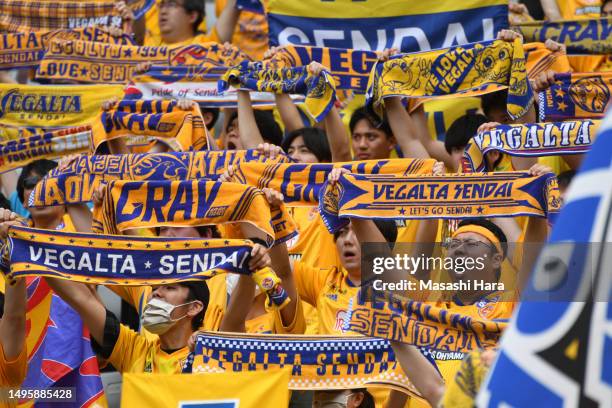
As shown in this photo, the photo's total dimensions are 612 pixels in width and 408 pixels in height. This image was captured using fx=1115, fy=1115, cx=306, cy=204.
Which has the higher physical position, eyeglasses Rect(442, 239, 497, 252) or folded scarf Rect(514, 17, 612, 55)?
folded scarf Rect(514, 17, 612, 55)

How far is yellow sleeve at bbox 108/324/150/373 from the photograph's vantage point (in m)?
5.16

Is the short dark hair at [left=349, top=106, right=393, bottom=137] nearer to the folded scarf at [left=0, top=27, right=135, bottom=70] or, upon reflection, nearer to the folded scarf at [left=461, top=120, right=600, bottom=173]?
the folded scarf at [left=461, top=120, right=600, bottom=173]

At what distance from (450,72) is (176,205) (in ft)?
6.33

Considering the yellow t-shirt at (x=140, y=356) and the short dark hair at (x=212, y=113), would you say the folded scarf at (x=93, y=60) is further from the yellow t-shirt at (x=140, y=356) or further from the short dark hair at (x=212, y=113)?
the yellow t-shirt at (x=140, y=356)

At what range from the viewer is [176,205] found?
5.32m

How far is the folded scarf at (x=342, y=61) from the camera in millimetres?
6969

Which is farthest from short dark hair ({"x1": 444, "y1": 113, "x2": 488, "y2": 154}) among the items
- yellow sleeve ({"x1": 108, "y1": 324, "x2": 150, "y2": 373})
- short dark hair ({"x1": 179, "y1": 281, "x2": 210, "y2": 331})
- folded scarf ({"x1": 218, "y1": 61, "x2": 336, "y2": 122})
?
yellow sleeve ({"x1": 108, "y1": 324, "x2": 150, "y2": 373})

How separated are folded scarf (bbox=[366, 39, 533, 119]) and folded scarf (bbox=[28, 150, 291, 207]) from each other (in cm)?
77

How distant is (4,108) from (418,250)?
3734 mm

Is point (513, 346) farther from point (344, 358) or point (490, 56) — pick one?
point (490, 56)

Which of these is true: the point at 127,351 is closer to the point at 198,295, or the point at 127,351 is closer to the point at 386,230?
the point at 198,295

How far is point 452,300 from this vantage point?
5105 millimetres

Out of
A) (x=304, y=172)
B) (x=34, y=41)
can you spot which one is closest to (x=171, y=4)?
(x=34, y=41)

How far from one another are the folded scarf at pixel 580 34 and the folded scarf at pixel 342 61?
1.26 m
